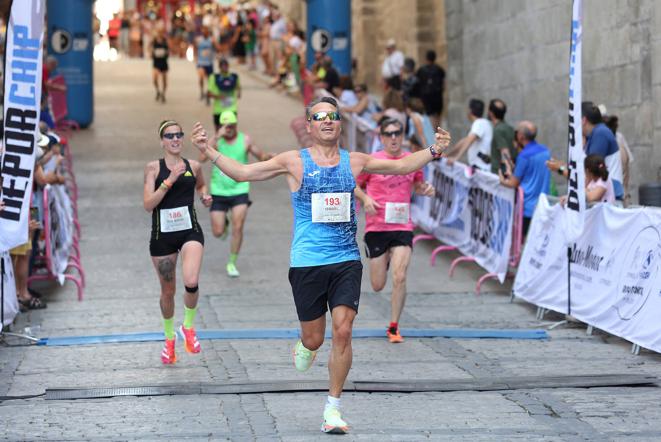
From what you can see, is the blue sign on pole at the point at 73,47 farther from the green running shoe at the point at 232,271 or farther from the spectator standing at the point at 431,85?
the green running shoe at the point at 232,271

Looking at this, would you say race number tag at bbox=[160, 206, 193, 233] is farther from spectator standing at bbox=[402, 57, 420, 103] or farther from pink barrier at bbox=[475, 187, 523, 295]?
spectator standing at bbox=[402, 57, 420, 103]

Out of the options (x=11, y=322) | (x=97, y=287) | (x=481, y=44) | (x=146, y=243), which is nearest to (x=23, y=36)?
(x=11, y=322)

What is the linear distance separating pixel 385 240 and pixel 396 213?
0.25 meters

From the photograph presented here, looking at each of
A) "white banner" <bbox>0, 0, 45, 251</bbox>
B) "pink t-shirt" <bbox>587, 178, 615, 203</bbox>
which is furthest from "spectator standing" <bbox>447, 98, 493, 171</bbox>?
"white banner" <bbox>0, 0, 45, 251</bbox>

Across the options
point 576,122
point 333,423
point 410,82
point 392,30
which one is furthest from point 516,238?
point 392,30

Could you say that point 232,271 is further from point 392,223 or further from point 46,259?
point 392,223

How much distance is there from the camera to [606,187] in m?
12.0

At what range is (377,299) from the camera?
13.4m

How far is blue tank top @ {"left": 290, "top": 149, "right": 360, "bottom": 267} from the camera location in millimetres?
8031

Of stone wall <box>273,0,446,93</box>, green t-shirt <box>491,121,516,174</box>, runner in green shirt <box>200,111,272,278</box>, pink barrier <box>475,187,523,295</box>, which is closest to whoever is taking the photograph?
pink barrier <box>475,187,523,295</box>

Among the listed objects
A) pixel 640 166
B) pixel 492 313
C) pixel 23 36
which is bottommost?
pixel 492 313

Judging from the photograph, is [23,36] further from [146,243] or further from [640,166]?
[640,166]

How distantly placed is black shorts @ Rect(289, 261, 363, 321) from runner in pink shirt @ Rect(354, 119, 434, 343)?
3.11m

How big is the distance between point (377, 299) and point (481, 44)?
1044 centimetres
